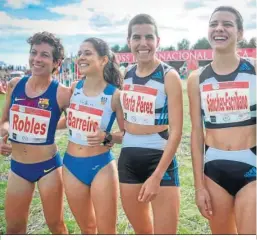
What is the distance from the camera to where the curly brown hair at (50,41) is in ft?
6.94

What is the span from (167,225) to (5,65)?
153cm

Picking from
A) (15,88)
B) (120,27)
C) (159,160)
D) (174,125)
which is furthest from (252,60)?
(15,88)

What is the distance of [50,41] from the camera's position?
83.7 inches

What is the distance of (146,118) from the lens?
1.93 m

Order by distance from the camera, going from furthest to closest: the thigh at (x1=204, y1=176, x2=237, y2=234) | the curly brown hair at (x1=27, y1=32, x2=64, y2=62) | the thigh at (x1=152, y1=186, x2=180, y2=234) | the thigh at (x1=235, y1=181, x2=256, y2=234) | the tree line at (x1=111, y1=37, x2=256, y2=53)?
the tree line at (x1=111, y1=37, x2=256, y2=53) → the curly brown hair at (x1=27, y1=32, x2=64, y2=62) → the thigh at (x1=152, y1=186, x2=180, y2=234) → the thigh at (x1=204, y1=176, x2=237, y2=234) → the thigh at (x1=235, y1=181, x2=256, y2=234)

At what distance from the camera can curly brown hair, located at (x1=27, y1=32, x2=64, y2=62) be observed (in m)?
2.12

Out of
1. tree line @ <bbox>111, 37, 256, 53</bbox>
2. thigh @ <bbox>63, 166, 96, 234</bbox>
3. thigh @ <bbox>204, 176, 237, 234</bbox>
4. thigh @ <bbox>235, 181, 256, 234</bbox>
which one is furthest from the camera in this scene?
tree line @ <bbox>111, 37, 256, 53</bbox>

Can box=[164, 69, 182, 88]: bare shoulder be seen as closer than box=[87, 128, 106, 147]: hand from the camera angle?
Yes

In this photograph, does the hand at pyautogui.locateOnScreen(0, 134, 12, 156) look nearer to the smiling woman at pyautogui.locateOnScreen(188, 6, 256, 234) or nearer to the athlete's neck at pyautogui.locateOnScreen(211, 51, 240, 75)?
the smiling woman at pyautogui.locateOnScreen(188, 6, 256, 234)

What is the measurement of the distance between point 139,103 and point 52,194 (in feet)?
2.44

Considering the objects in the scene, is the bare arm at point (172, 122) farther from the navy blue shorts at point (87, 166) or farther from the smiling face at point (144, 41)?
the navy blue shorts at point (87, 166)

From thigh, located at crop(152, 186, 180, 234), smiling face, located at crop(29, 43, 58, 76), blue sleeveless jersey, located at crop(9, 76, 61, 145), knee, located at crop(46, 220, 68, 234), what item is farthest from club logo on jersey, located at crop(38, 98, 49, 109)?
thigh, located at crop(152, 186, 180, 234)

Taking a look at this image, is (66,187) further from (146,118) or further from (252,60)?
(252,60)

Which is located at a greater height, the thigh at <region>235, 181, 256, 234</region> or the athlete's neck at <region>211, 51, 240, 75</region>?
the athlete's neck at <region>211, 51, 240, 75</region>
